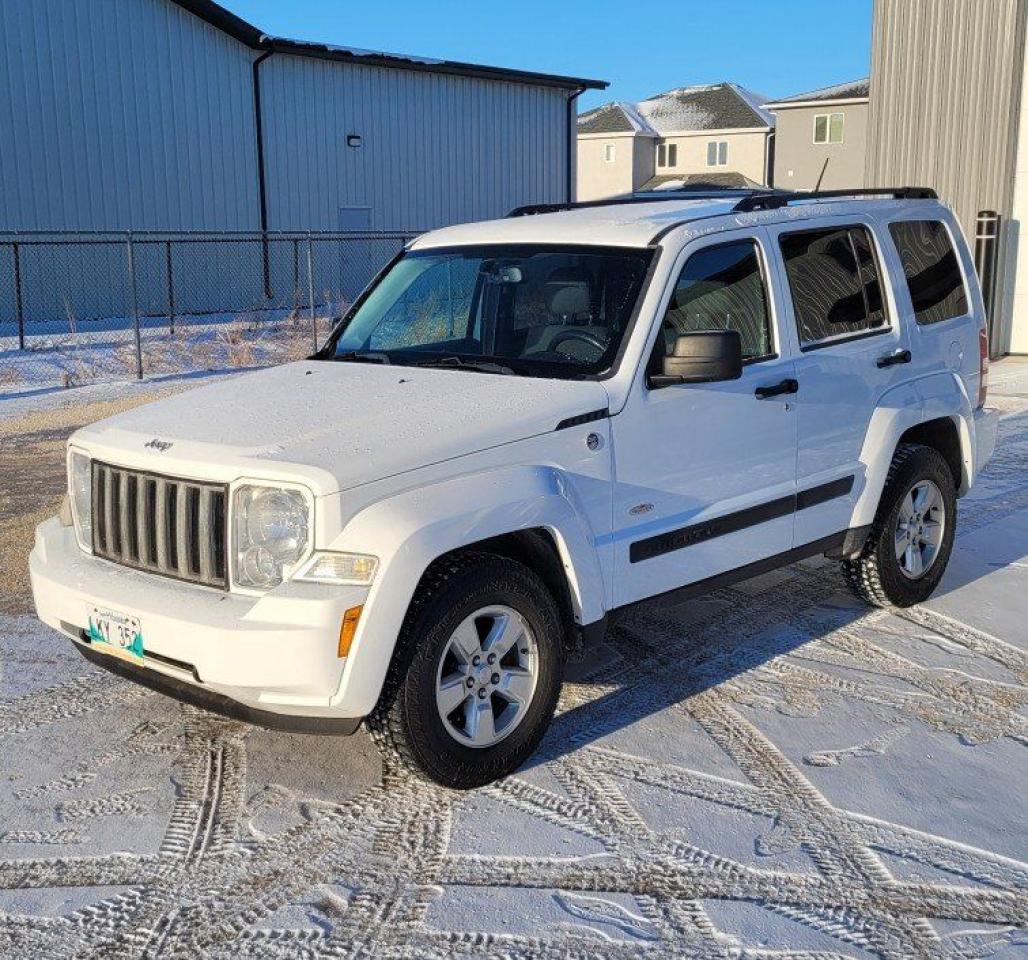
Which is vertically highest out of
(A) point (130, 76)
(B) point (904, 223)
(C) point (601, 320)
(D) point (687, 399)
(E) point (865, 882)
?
(A) point (130, 76)

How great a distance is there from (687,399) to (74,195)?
19.6 meters

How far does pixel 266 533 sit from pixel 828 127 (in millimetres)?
51369

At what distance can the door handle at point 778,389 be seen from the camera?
5118mm

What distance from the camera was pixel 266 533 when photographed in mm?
3902

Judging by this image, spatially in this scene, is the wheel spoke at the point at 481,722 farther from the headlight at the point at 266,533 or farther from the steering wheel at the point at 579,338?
the steering wheel at the point at 579,338

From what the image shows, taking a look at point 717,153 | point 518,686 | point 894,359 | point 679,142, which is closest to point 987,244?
point 894,359

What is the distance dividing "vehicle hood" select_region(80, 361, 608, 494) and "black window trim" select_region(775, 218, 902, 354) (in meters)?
1.31

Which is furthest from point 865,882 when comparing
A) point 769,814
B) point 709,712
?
point 709,712

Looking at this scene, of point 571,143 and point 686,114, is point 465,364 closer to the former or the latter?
point 571,143

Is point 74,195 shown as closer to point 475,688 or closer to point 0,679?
point 0,679

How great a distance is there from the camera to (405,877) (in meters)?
3.67

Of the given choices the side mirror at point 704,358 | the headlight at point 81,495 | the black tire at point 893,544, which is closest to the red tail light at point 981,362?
the black tire at point 893,544

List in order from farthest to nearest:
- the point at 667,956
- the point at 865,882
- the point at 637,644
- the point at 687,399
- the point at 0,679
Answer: the point at 637,644 → the point at 0,679 → the point at 687,399 → the point at 865,882 → the point at 667,956

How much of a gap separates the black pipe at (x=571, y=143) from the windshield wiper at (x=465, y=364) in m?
26.3
